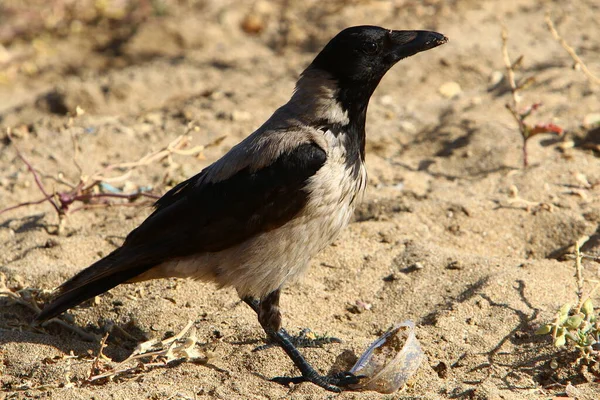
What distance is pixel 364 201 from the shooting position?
18.0 feet

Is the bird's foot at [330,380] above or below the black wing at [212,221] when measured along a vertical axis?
below

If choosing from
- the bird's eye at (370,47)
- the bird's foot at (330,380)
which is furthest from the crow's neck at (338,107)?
the bird's foot at (330,380)

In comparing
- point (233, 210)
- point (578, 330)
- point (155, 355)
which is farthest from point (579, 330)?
point (155, 355)

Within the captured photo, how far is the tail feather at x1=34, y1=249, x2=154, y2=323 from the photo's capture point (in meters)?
4.00

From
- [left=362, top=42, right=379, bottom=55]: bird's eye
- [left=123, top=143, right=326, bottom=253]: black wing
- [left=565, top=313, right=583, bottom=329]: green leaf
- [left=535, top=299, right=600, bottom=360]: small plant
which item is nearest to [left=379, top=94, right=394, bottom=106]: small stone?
[left=362, top=42, right=379, bottom=55]: bird's eye

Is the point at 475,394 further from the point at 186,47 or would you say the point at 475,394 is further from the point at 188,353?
the point at 186,47

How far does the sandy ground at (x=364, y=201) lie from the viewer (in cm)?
391

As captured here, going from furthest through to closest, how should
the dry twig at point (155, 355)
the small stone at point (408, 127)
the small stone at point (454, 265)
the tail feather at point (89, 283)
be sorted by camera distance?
the small stone at point (408, 127) < the small stone at point (454, 265) < the tail feather at point (89, 283) < the dry twig at point (155, 355)

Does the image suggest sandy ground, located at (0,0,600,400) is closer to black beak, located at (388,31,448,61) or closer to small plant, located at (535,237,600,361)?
small plant, located at (535,237,600,361)

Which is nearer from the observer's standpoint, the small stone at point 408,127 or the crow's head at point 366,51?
the crow's head at point 366,51

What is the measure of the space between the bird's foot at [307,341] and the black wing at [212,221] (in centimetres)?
57

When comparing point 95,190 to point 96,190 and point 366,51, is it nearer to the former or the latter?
point 96,190

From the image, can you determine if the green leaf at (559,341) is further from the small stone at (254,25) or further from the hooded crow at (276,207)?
the small stone at (254,25)

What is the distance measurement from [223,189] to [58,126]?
3200 millimetres
